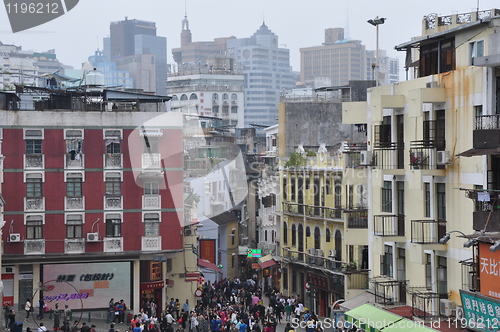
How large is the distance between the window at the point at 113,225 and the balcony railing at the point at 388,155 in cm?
2186

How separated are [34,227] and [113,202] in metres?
4.34

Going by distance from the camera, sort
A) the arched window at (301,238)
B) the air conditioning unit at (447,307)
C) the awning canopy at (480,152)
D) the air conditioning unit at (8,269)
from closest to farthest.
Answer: the awning canopy at (480,152) → the air conditioning unit at (447,307) → the air conditioning unit at (8,269) → the arched window at (301,238)

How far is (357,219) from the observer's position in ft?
105

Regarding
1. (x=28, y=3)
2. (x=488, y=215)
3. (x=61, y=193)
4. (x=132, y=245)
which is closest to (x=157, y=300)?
(x=132, y=245)

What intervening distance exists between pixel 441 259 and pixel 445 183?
2239mm

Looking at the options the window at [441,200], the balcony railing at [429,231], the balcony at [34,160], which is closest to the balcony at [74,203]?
the balcony at [34,160]

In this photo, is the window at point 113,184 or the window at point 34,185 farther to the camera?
the window at point 113,184

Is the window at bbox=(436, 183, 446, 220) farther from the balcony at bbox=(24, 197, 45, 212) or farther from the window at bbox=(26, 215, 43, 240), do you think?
the window at bbox=(26, 215, 43, 240)

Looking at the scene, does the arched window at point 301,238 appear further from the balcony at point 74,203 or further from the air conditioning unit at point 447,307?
the air conditioning unit at point 447,307

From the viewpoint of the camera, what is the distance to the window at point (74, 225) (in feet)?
154

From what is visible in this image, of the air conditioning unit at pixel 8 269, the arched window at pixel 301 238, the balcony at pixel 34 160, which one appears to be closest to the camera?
the air conditioning unit at pixel 8 269

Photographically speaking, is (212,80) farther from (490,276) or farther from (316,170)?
(490,276)

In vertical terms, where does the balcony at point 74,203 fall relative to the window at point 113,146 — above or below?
below

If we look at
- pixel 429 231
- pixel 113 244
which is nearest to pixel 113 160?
pixel 113 244
